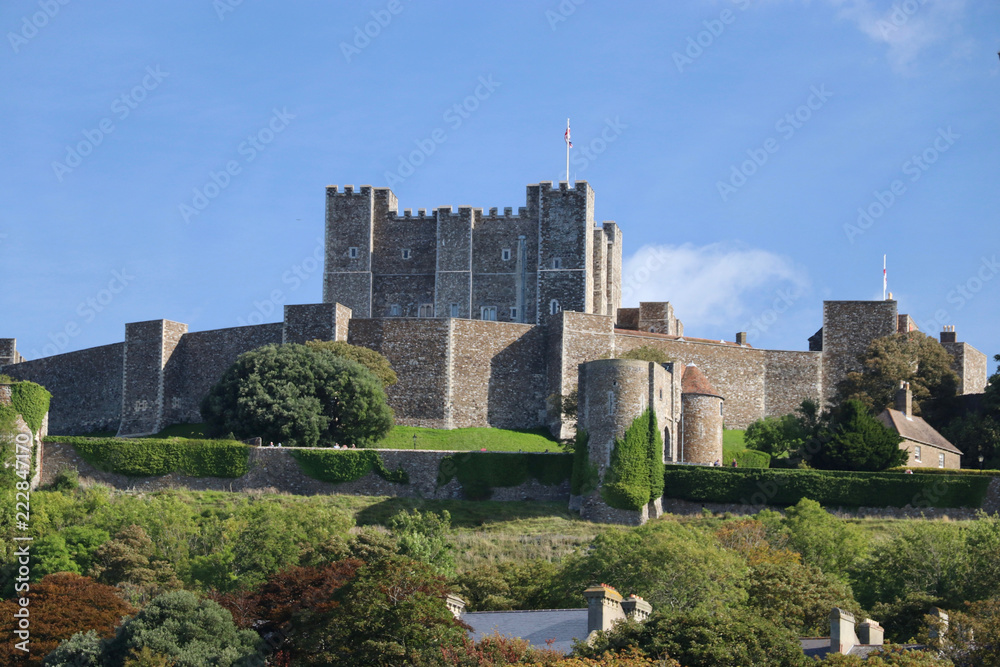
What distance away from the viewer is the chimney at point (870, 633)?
32719 mm

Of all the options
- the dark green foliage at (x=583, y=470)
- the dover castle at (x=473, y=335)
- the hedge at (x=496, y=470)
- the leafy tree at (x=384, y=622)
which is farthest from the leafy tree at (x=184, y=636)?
the dover castle at (x=473, y=335)

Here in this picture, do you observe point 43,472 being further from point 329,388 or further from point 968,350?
point 968,350

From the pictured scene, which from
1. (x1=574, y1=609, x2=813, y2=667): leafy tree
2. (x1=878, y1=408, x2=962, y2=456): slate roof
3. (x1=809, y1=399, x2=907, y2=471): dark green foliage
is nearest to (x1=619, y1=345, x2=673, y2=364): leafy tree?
(x1=878, y1=408, x2=962, y2=456): slate roof

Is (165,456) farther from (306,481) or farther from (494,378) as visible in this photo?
(494,378)

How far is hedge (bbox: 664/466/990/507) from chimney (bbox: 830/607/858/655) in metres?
22.6

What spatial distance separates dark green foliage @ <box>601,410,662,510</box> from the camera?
169ft

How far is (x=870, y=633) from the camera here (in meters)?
32.7

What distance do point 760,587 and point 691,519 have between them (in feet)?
46.7

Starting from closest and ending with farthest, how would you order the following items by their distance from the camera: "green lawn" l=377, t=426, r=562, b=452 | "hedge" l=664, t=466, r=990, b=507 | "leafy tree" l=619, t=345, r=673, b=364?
1. "hedge" l=664, t=466, r=990, b=507
2. "green lawn" l=377, t=426, r=562, b=452
3. "leafy tree" l=619, t=345, r=673, b=364

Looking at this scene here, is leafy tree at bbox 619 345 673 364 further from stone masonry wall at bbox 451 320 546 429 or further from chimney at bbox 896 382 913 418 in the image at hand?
chimney at bbox 896 382 913 418

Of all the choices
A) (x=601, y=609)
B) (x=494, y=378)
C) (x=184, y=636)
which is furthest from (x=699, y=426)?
(x=184, y=636)

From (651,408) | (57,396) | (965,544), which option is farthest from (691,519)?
(57,396)

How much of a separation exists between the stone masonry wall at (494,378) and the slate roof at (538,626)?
1206 inches

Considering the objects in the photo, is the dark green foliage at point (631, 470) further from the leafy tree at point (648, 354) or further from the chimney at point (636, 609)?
the chimney at point (636, 609)
